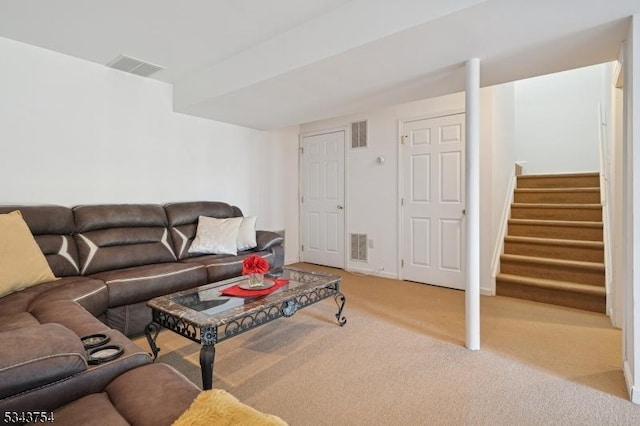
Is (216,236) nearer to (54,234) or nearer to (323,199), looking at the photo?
(54,234)

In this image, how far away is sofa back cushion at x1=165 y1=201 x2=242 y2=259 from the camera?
3307mm

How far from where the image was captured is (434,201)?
395cm

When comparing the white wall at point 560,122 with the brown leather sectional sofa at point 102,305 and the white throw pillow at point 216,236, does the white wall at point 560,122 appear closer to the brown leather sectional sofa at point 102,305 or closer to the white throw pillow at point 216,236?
the brown leather sectional sofa at point 102,305

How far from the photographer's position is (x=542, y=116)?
5.43 meters

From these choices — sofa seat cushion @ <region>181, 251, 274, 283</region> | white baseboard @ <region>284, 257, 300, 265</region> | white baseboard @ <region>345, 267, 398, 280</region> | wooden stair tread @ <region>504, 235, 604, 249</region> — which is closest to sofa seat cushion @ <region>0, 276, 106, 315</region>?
sofa seat cushion @ <region>181, 251, 274, 283</region>

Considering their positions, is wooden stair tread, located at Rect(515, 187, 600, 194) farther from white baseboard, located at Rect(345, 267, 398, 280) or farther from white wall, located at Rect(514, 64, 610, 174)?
white baseboard, located at Rect(345, 267, 398, 280)

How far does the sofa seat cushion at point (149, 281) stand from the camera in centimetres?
231

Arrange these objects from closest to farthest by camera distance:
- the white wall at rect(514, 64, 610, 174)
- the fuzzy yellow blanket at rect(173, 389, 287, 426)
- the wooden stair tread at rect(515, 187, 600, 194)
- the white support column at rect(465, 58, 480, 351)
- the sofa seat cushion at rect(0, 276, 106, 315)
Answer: the fuzzy yellow blanket at rect(173, 389, 287, 426) → the sofa seat cushion at rect(0, 276, 106, 315) → the white support column at rect(465, 58, 480, 351) → the wooden stair tread at rect(515, 187, 600, 194) → the white wall at rect(514, 64, 610, 174)

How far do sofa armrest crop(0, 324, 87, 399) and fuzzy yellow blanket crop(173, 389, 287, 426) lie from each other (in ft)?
1.34

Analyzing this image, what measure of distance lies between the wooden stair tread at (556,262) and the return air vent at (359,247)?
1701 millimetres

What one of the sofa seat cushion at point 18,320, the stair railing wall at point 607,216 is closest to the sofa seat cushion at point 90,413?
the sofa seat cushion at point 18,320

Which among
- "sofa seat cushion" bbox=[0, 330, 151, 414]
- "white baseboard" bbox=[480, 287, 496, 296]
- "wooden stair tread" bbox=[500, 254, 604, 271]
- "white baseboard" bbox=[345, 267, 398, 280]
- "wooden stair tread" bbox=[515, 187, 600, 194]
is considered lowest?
"white baseboard" bbox=[480, 287, 496, 296]

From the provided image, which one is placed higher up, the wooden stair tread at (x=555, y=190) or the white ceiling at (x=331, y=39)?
the white ceiling at (x=331, y=39)

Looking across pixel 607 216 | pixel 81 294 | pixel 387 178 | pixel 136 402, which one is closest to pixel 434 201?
pixel 387 178
